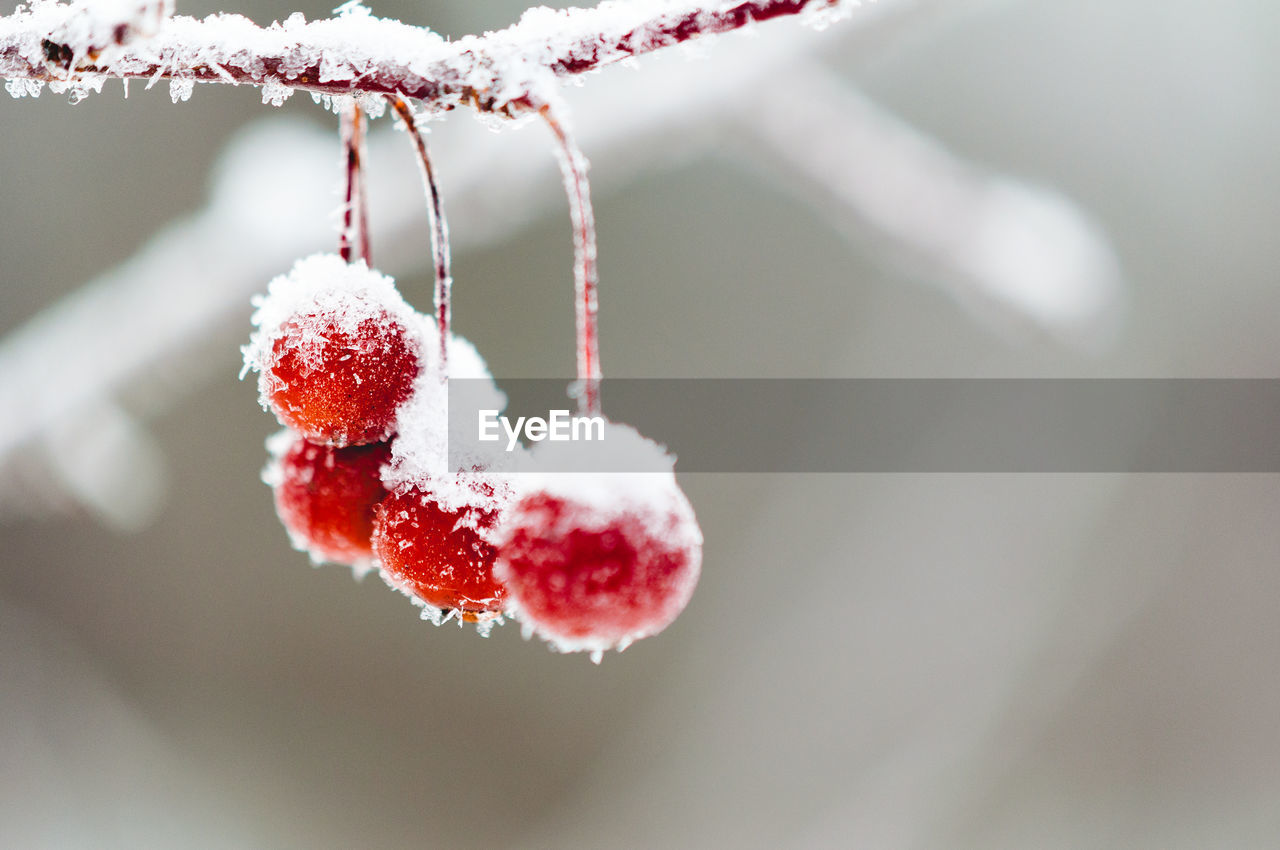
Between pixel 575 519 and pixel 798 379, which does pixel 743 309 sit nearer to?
pixel 798 379

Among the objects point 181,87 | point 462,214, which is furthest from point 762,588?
point 181,87

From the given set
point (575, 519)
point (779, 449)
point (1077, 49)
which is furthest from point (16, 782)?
point (1077, 49)

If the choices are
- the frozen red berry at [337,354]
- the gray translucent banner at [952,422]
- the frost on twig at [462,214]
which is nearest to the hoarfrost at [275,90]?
the frozen red berry at [337,354]

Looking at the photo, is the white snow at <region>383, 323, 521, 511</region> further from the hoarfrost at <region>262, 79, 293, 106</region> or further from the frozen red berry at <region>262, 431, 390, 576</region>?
the hoarfrost at <region>262, 79, 293, 106</region>

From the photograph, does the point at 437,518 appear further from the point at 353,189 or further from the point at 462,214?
the point at 462,214

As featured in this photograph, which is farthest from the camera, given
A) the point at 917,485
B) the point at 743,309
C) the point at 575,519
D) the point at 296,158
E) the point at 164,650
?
the point at 917,485

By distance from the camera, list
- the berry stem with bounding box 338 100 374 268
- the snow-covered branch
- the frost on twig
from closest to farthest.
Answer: the snow-covered branch, the berry stem with bounding box 338 100 374 268, the frost on twig

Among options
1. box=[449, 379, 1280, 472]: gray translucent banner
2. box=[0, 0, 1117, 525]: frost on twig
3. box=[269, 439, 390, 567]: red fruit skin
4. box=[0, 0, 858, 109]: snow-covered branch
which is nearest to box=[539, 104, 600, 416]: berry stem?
box=[0, 0, 858, 109]: snow-covered branch
